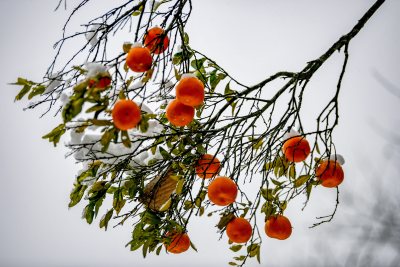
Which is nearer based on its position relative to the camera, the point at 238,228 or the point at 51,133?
the point at 51,133

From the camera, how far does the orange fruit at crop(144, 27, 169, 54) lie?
1.60 meters

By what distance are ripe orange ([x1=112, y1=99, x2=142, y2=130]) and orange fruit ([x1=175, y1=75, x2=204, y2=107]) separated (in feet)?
0.87

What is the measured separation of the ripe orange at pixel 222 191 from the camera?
1.53 metres

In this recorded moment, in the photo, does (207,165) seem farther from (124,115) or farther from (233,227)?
(124,115)

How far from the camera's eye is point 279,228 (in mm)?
1742

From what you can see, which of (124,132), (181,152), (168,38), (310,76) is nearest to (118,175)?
(181,152)

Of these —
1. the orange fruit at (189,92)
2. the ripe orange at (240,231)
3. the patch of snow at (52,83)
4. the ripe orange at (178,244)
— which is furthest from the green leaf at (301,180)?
the patch of snow at (52,83)

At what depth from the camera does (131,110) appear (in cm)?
113

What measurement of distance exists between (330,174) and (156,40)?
3.86ft

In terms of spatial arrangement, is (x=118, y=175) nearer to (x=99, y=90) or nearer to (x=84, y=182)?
(x=84, y=182)

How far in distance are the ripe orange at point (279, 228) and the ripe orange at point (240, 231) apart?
0.41 ft

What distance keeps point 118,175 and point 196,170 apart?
1.47 ft

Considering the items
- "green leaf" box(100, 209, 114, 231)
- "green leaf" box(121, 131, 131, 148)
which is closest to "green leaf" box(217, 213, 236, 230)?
"green leaf" box(100, 209, 114, 231)

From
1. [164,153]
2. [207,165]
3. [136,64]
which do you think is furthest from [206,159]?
[136,64]
